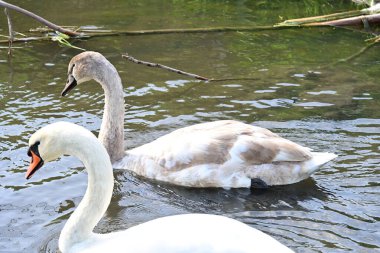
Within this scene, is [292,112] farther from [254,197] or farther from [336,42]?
[336,42]

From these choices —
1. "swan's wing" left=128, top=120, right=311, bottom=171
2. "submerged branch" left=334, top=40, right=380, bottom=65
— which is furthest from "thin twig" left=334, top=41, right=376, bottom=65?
"swan's wing" left=128, top=120, right=311, bottom=171

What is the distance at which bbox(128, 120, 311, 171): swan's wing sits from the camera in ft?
24.5

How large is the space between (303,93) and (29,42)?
4.45 meters

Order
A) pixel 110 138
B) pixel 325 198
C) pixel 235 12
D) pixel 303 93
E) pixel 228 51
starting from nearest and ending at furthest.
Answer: pixel 325 198 → pixel 110 138 → pixel 303 93 → pixel 228 51 → pixel 235 12

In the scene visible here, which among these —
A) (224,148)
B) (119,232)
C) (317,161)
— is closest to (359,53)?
(317,161)

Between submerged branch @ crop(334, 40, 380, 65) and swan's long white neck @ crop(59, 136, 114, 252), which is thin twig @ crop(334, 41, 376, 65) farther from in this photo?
swan's long white neck @ crop(59, 136, 114, 252)

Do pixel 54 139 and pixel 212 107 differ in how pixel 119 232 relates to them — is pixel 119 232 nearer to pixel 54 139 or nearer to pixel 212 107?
pixel 54 139

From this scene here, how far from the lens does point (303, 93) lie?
9.75m

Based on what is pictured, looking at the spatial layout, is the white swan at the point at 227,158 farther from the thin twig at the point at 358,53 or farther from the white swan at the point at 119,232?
the thin twig at the point at 358,53

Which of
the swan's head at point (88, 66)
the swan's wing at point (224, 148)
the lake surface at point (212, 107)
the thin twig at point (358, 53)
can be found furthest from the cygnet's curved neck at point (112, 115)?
the thin twig at point (358, 53)

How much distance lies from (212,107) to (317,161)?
7.50ft

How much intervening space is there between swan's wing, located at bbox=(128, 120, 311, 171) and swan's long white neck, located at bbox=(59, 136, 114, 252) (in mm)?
1912

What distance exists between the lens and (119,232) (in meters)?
5.34

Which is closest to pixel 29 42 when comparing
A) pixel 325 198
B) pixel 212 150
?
pixel 212 150
